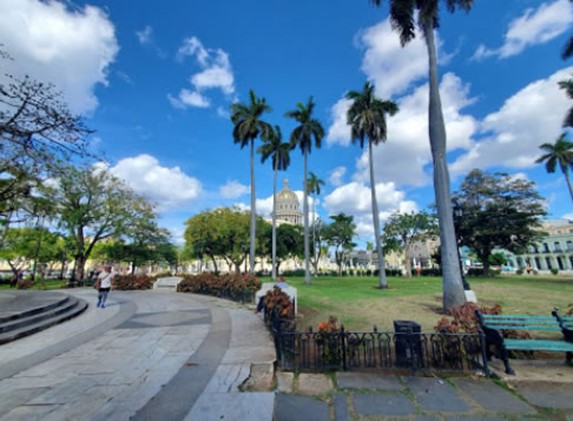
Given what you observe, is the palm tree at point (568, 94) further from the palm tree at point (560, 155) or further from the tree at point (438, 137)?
the tree at point (438, 137)

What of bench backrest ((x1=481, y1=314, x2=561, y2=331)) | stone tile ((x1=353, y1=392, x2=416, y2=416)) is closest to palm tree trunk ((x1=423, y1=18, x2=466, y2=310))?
bench backrest ((x1=481, y1=314, x2=561, y2=331))

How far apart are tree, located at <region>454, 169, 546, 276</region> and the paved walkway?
30.9m

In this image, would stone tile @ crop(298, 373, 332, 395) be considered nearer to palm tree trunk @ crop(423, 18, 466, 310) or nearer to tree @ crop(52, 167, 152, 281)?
palm tree trunk @ crop(423, 18, 466, 310)

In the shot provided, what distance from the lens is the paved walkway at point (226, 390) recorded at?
3.31m

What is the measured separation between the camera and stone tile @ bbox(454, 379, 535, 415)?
3.38 meters

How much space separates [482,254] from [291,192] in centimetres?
7296

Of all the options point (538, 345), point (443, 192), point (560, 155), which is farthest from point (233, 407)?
point (560, 155)

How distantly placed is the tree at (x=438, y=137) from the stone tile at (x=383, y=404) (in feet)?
22.7

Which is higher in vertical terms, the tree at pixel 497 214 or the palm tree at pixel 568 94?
the palm tree at pixel 568 94

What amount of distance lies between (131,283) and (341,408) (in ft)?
73.5

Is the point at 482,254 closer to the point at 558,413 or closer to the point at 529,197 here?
the point at 529,197

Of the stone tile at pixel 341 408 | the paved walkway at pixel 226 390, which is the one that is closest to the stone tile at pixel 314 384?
the paved walkway at pixel 226 390

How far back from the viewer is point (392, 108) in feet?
71.2

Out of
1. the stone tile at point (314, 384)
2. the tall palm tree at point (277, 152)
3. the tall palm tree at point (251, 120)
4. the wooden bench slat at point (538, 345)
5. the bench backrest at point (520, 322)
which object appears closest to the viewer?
the stone tile at point (314, 384)
